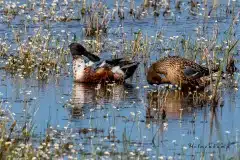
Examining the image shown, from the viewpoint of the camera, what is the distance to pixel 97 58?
14.6m

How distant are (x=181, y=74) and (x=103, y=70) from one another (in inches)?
48.2

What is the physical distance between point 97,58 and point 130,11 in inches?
185

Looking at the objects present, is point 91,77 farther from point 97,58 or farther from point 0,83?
point 0,83

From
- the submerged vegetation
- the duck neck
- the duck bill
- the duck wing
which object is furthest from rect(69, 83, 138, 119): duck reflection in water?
the duck wing

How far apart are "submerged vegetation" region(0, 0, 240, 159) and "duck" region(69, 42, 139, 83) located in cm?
28

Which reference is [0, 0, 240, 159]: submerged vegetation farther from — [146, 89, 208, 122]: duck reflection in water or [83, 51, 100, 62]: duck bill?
[83, 51, 100, 62]: duck bill

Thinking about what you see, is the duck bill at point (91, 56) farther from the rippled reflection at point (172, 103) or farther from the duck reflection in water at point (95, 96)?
the rippled reflection at point (172, 103)

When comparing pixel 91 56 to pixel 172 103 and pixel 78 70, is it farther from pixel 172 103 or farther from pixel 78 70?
pixel 172 103

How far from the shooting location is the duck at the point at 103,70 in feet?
46.5

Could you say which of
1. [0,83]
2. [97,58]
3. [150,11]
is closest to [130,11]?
[150,11]

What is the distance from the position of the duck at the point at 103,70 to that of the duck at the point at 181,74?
0.51m

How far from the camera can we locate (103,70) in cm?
1430

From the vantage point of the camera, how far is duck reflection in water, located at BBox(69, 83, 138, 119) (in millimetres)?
12195

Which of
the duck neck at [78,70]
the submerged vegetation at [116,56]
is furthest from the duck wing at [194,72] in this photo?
the duck neck at [78,70]
